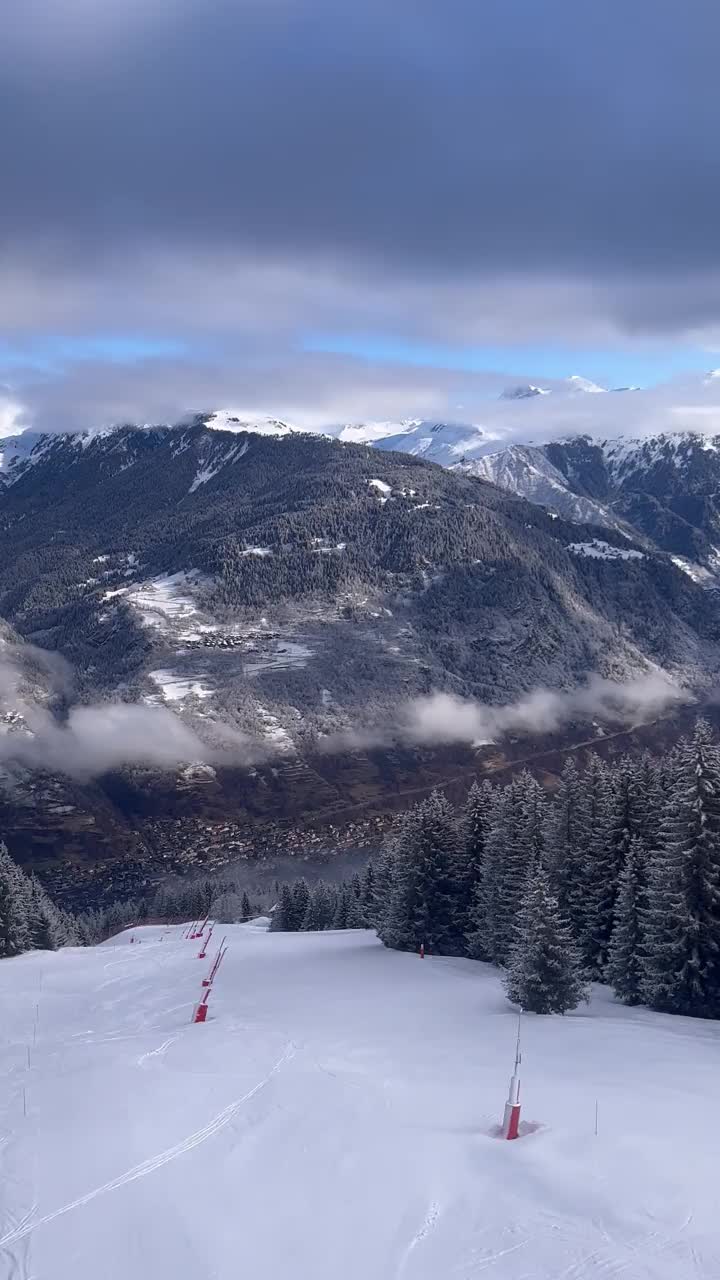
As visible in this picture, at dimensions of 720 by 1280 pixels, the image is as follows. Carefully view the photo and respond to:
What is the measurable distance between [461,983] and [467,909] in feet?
34.0

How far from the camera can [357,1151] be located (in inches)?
692

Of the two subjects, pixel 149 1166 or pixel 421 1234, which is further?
pixel 149 1166

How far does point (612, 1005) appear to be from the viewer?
35.5 metres

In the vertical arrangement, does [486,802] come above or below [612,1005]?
above

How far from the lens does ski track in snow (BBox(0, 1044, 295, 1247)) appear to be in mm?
15914

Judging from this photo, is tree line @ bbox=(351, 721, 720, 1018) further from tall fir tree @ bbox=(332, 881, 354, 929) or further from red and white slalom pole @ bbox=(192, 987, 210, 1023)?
tall fir tree @ bbox=(332, 881, 354, 929)

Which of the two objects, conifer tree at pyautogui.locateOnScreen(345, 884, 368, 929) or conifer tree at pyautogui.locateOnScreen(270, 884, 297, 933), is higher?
conifer tree at pyautogui.locateOnScreen(345, 884, 368, 929)

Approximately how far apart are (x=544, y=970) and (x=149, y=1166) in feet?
61.8

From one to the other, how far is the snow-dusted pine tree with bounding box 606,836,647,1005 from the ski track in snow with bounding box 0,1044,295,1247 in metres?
18.5

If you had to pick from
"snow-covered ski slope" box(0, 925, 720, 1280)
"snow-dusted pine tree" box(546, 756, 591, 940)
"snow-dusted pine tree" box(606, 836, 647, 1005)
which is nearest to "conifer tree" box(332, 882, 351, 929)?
"snow-dusted pine tree" box(546, 756, 591, 940)

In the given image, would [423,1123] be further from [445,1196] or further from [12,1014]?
[12,1014]

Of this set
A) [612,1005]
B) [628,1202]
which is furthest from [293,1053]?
[612,1005]

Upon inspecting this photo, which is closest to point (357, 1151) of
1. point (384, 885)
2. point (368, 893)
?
point (384, 885)

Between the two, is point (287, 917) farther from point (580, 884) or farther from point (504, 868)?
point (580, 884)
